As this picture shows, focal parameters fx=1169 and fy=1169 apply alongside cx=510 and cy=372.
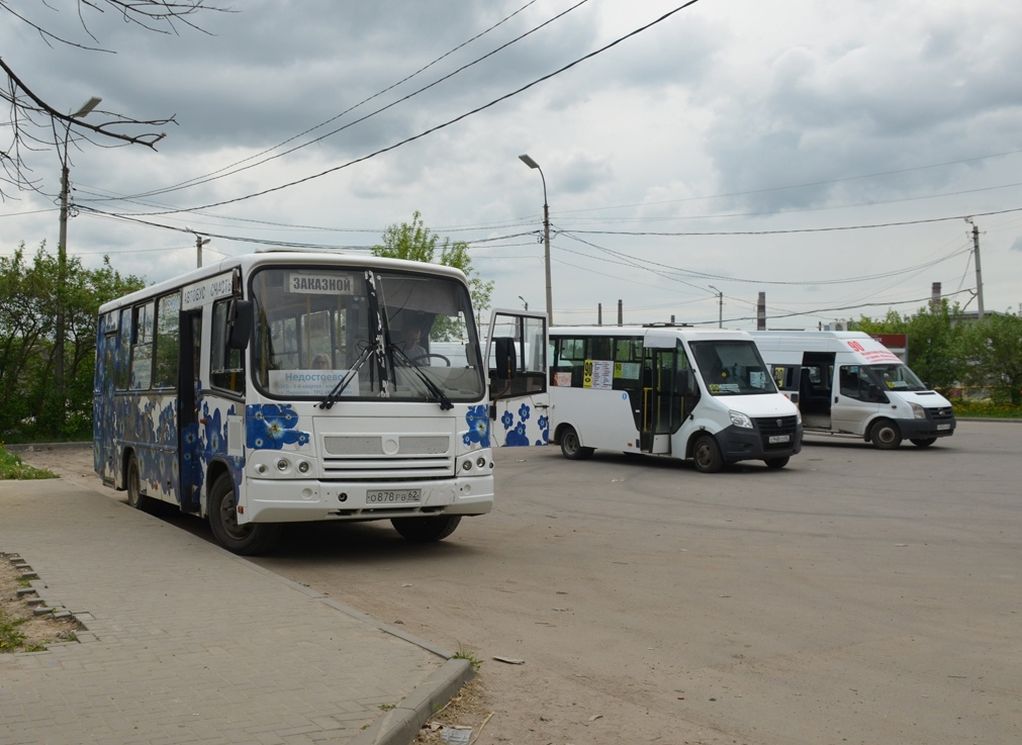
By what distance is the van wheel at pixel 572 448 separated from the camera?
25086 mm

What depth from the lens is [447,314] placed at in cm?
1153

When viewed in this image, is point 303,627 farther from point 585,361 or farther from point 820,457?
point 820,457

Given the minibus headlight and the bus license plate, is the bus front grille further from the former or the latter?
the bus license plate

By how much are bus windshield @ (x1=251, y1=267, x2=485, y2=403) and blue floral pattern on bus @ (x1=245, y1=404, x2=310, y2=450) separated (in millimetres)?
152

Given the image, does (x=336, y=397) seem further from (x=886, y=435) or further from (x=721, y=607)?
(x=886, y=435)

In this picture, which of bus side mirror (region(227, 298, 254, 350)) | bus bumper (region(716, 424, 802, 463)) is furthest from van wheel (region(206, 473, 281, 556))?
bus bumper (region(716, 424, 802, 463))

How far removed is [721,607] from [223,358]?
547 centimetres

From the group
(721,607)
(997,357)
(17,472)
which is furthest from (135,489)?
(997,357)

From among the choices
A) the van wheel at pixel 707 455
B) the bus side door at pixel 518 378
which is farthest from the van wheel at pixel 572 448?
the bus side door at pixel 518 378

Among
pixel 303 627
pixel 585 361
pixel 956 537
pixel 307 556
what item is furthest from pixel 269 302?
pixel 585 361

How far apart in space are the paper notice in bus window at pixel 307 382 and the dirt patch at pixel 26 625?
277cm

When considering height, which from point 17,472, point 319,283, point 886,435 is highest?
point 319,283

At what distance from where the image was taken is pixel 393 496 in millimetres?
10695

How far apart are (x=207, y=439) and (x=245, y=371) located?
1.65 meters
